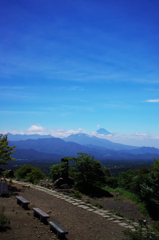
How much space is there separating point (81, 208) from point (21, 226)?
3.79 meters

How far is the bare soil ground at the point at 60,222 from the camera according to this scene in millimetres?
6535

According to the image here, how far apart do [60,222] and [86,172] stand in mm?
7460

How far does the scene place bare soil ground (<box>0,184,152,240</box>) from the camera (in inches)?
257

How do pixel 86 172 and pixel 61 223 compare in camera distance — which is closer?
pixel 61 223

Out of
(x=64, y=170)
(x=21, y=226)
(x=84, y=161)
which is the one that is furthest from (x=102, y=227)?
(x=64, y=170)

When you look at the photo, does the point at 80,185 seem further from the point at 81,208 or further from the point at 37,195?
the point at 81,208

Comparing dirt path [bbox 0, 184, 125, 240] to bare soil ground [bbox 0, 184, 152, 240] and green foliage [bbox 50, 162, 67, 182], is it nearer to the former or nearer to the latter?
bare soil ground [bbox 0, 184, 152, 240]

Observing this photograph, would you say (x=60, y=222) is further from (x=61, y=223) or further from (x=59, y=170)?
(x=59, y=170)

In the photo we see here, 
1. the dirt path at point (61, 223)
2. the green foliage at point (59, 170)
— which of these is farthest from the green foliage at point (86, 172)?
the dirt path at point (61, 223)

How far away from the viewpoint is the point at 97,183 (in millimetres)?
16016

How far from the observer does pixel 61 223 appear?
7.72 m

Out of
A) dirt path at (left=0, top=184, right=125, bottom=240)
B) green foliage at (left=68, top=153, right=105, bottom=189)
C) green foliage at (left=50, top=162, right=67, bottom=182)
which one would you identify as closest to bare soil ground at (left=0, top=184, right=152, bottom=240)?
dirt path at (left=0, top=184, right=125, bottom=240)

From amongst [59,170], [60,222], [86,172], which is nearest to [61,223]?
[60,222]

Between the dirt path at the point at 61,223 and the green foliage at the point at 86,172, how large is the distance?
4585 millimetres
